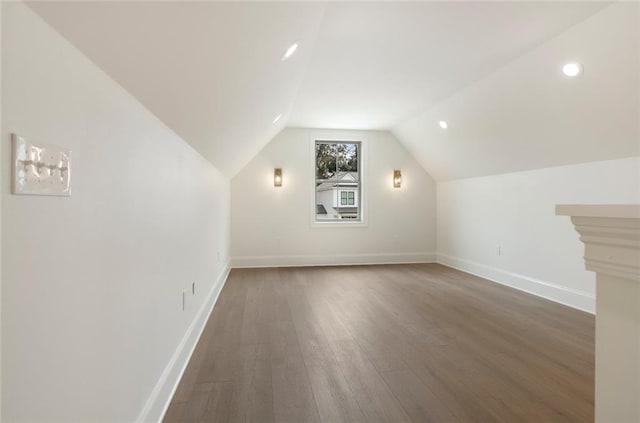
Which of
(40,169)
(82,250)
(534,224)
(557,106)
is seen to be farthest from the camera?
(534,224)

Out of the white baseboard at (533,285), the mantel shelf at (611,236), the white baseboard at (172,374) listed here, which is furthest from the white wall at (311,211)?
the mantel shelf at (611,236)

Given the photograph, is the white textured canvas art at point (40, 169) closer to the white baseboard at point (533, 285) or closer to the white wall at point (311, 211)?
the white baseboard at point (533, 285)

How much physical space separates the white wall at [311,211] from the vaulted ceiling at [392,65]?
4.38 feet

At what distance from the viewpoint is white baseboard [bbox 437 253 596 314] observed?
3.22 m

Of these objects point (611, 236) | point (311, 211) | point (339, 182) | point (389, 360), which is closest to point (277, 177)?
point (311, 211)

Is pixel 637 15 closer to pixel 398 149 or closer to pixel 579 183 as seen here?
pixel 579 183

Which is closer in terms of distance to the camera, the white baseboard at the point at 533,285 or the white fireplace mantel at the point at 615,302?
the white fireplace mantel at the point at 615,302

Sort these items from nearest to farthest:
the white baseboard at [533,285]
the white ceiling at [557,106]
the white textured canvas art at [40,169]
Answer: the white textured canvas art at [40,169] < the white ceiling at [557,106] < the white baseboard at [533,285]

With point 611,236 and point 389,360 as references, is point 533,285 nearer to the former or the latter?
point 389,360

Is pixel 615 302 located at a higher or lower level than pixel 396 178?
lower

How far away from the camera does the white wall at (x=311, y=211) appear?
17.8 ft

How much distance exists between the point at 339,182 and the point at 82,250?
5.22 metres

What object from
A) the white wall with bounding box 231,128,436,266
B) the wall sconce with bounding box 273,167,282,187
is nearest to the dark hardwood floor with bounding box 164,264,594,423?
the white wall with bounding box 231,128,436,266

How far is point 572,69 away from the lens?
2506 millimetres
